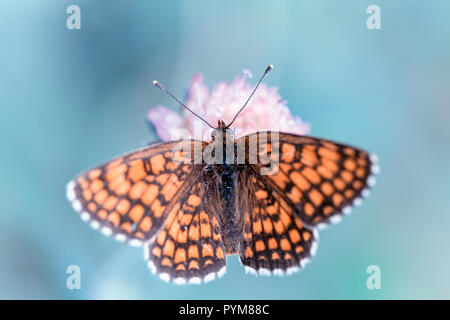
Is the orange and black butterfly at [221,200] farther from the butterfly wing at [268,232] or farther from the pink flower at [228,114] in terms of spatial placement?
the pink flower at [228,114]

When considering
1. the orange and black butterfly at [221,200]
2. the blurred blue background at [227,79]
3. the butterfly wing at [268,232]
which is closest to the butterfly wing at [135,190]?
the orange and black butterfly at [221,200]

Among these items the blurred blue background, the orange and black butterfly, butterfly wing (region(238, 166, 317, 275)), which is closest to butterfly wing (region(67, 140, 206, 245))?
the orange and black butterfly

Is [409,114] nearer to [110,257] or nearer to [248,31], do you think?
[248,31]

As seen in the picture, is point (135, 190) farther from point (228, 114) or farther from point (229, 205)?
point (228, 114)

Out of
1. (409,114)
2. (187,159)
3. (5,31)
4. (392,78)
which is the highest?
(5,31)

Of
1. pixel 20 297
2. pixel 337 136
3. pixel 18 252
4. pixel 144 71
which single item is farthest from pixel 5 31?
pixel 337 136
